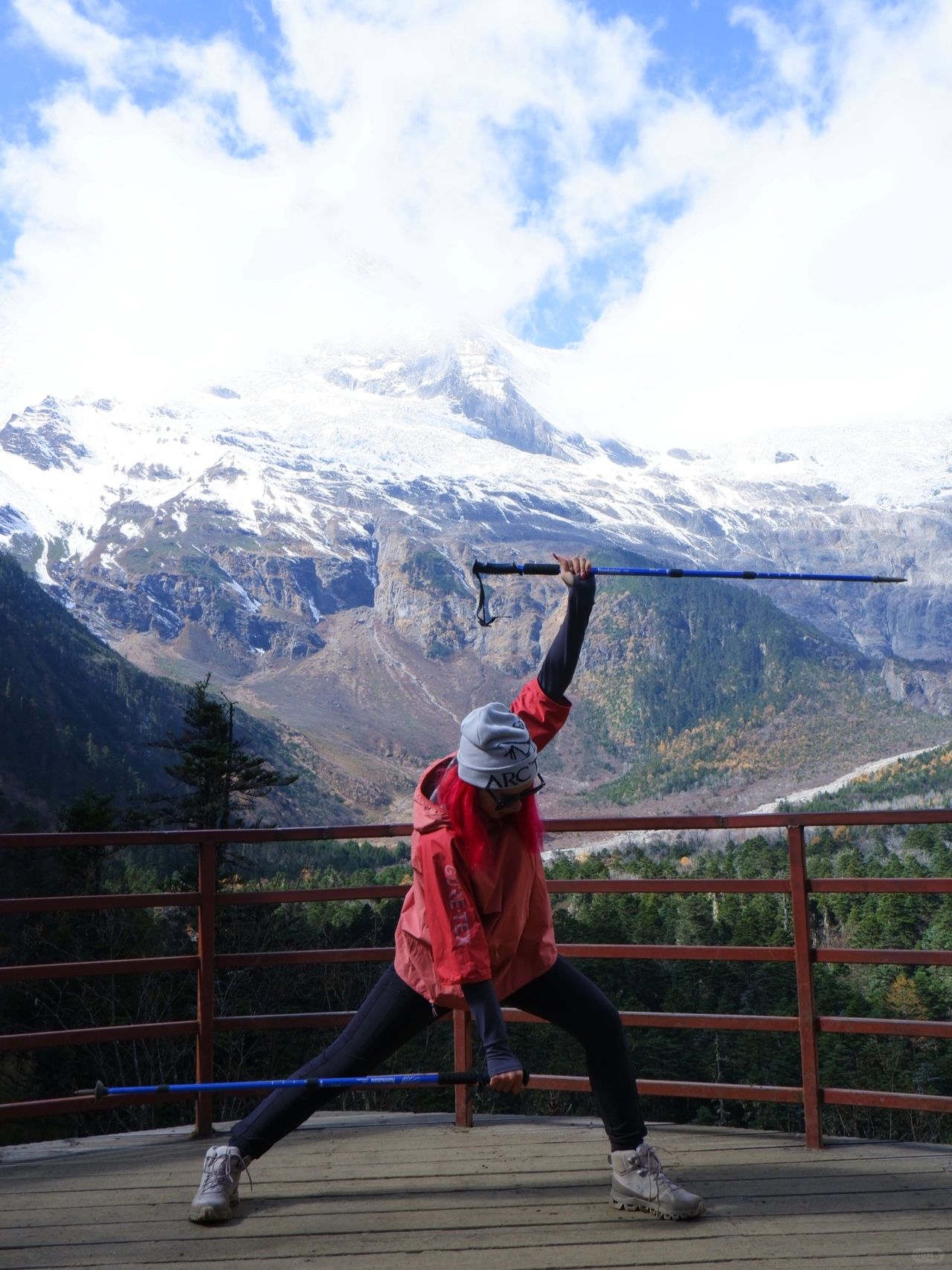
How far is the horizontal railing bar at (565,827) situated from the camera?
14.0ft

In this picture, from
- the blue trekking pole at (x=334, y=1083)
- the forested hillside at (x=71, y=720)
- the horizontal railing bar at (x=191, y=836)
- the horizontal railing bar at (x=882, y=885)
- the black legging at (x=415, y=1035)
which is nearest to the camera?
the blue trekking pole at (x=334, y=1083)

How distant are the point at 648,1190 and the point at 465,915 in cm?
116

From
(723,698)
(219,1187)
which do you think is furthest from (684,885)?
(723,698)

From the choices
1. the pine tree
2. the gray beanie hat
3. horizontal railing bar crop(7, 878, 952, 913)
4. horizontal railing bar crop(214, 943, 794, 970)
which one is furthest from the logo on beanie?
the pine tree

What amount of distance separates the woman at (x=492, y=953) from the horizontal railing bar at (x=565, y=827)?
0.66 metres

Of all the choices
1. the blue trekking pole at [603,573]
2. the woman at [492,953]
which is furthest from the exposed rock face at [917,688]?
the woman at [492,953]

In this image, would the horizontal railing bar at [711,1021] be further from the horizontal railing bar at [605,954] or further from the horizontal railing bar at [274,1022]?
the horizontal railing bar at [274,1022]

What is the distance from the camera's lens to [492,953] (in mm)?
3381

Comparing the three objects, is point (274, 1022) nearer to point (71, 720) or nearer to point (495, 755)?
point (495, 755)

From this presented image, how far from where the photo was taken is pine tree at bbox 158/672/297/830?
122 ft

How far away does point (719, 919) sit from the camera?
44.8 meters

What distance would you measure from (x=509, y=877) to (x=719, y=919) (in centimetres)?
4373

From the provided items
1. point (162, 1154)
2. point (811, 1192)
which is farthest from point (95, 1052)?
point (811, 1192)

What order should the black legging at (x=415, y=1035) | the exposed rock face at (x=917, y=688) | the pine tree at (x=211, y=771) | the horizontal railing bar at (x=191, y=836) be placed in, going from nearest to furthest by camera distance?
the black legging at (x=415, y=1035) < the horizontal railing bar at (x=191, y=836) < the pine tree at (x=211, y=771) < the exposed rock face at (x=917, y=688)
